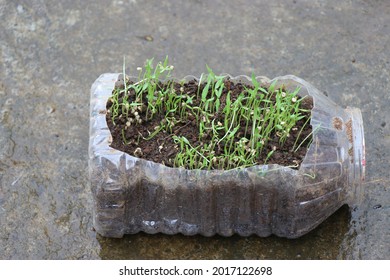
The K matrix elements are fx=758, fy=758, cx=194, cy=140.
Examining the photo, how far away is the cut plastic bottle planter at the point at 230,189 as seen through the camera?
2910 millimetres

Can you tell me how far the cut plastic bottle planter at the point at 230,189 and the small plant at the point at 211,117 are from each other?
0.19ft

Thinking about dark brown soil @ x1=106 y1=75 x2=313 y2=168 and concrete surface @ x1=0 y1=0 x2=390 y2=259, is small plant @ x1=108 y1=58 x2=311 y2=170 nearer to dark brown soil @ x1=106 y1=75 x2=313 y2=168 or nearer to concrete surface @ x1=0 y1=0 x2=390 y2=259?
dark brown soil @ x1=106 y1=75 x2=313 y2=168

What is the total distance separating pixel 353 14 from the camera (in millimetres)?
3949

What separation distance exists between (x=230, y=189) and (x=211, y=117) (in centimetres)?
32

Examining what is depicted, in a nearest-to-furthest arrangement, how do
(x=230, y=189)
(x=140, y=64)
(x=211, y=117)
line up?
1. (x=230, y=189)
2. (x=211, y=117)
3. (x=140, y=64)

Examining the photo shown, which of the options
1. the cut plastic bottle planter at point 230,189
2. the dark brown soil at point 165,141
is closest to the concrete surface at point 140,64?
the cut plastic bottle planter at point 230,189

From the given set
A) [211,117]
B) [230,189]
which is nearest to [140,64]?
[211,117]

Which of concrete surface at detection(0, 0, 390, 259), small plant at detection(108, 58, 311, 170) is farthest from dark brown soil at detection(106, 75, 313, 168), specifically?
concrete surface at detection(0, 0, 390, 259)

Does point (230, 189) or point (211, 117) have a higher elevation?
point (211, 117)

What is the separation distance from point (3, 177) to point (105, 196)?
619 millimetres

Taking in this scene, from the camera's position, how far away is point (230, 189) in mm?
2934

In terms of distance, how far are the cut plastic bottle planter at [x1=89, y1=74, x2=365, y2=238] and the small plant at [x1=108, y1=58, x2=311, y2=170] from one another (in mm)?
59

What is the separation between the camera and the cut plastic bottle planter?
2.91m

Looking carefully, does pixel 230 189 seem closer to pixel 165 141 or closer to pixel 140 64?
pixel 165 141
